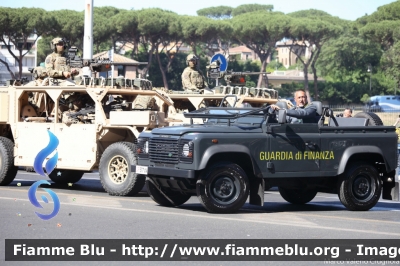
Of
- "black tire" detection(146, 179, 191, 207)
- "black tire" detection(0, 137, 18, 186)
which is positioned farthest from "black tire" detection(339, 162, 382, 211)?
"black tire" detection(0, 137, 18, 186)

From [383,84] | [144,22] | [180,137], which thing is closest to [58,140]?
[180,137]

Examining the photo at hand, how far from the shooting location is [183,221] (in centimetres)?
1162

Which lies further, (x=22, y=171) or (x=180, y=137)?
(x=22, y=171)

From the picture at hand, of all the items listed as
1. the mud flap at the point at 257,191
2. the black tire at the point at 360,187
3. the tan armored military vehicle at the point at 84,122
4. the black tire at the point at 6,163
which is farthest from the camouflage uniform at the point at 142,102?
the black tire at the point at 360,187

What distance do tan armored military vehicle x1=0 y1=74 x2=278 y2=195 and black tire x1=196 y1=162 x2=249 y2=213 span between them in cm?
277

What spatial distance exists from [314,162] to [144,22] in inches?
2352

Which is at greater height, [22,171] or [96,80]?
[96,80]

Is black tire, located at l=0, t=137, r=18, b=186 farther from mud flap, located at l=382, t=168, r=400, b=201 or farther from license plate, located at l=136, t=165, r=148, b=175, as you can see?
mud flap, located at l=382, t=168, r=400, b=201

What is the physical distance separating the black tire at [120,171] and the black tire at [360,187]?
3.47 m

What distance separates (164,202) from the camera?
44.7ft

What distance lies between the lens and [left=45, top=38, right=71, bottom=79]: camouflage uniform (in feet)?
57.6

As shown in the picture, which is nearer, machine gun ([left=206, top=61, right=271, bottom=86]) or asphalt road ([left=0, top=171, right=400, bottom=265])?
asphalt road ([left=0, top=171, right=400, bottom=265])

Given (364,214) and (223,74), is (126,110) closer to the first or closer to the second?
(223,74)

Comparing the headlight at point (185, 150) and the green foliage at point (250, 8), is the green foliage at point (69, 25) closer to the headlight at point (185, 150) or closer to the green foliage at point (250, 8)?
the headlight at point (185, 150)
